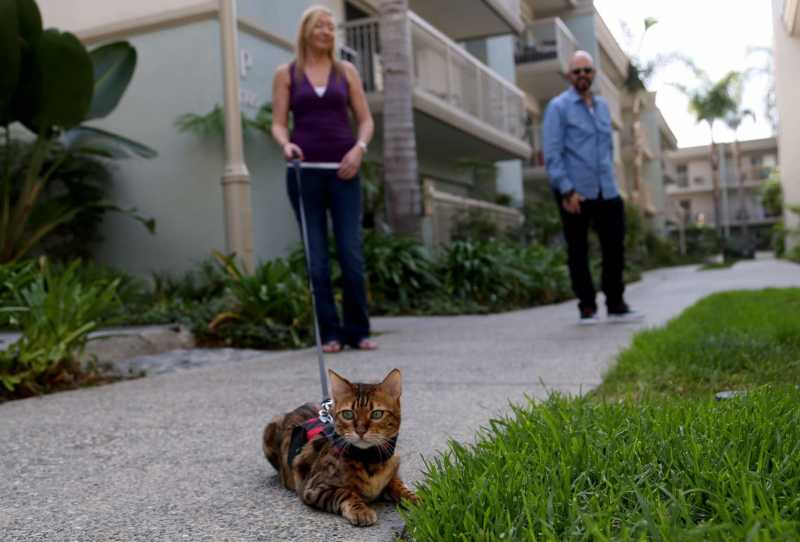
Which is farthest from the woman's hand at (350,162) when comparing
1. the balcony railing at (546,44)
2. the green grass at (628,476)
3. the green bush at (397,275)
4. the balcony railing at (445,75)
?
the balcony railing at (546,44)

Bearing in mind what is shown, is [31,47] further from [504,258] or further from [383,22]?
[504,258]

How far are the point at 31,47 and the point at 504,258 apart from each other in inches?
242

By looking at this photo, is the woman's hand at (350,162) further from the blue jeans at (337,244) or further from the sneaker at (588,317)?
the sneaker at (588,317)

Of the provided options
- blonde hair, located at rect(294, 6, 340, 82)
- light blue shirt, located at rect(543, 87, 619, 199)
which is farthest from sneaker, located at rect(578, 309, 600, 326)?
blonde hair, located at rect(294, 6, 340, 82)

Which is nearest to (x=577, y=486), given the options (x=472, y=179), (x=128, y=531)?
(x=128, y=531)

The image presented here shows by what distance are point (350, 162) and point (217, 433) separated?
2567mm

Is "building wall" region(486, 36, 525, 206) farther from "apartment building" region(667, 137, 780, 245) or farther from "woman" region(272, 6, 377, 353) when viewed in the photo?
"apartment building" region(667, 137, 780, 245)

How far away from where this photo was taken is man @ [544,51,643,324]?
637 centimetres

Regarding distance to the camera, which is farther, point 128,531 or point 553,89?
point 553,89

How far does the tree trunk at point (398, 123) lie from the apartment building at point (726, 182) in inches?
2382

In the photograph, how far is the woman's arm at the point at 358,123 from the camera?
5.29m

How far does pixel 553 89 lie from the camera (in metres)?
27.3

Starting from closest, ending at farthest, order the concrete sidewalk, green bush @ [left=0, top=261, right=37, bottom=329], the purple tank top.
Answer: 1. the concrete sidewalk
2. green bush @ [left=0, top=261, right=37, bottom=329]
3. the purple tank top

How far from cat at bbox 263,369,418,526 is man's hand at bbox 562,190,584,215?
4422 millimetres
